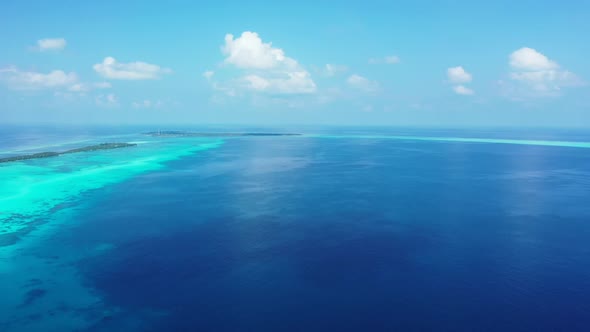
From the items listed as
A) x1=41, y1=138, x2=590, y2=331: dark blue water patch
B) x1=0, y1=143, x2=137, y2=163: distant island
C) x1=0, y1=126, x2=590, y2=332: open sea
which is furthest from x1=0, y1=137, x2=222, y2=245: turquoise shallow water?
x1=41, y1=138, x2=590, y2=331: dark blue water patch

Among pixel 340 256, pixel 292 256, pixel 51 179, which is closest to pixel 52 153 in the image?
pixel 51 179

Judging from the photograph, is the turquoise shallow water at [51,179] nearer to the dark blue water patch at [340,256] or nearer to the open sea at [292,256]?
the open sea at [292,256]

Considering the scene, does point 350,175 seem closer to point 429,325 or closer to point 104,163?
point 429,325

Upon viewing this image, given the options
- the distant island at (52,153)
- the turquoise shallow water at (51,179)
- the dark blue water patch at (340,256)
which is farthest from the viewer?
the distant island at (52,153)

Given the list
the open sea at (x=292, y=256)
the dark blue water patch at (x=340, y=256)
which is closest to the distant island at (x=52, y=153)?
the open sea at (x=292, y=256)

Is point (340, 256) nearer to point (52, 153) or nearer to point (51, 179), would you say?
point (51, 179)

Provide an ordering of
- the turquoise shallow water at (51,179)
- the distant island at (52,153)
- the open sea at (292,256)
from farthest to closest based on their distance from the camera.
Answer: the distant island at (52,153) → the turquoise shallow water at (51,179) → the open sea at (292,256)
